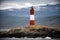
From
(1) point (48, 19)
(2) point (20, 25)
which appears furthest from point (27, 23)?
(1) point (48, 19)

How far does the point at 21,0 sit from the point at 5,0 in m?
0.24

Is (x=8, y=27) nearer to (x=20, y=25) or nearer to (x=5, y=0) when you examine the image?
(x=20, y=25)

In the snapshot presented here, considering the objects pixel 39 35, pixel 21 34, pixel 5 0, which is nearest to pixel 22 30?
pixel 21 34

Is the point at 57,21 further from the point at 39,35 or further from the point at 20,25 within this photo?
the point at 20,25

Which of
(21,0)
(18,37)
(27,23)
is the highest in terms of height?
(21,0)

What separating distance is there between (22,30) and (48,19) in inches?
16.2

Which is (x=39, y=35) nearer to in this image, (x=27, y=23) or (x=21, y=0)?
(x=27, y=23)

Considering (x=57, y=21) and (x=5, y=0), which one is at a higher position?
(x=5, y=0)

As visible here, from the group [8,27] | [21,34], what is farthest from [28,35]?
[8,27]

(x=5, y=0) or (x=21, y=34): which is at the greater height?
(x=5, y=0)

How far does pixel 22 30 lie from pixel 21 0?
44cm

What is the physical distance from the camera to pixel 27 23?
3.27 m

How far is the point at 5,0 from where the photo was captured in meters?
3.29

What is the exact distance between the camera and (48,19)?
10.7 ft
